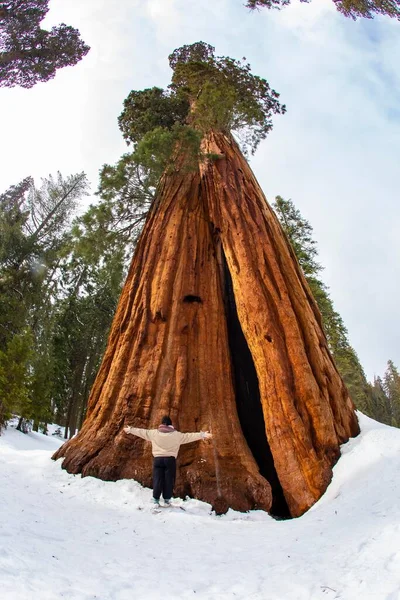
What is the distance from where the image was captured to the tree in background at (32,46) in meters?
9.99

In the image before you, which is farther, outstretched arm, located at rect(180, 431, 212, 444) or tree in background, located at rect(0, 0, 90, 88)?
tree in background, located at rect(0, 0, 90, 88)

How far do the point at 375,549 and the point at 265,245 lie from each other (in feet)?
21.5

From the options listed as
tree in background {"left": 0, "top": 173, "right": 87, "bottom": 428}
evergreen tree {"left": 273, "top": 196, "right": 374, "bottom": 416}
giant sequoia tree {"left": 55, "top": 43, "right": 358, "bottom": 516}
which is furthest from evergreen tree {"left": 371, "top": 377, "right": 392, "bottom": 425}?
giant sequoia tree {"left": 55, "top": 43, "right": 358, "bottom": 516}

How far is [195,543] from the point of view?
162 inches

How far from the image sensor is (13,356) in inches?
591

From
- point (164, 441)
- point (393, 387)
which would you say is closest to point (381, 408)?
point (393, 387)

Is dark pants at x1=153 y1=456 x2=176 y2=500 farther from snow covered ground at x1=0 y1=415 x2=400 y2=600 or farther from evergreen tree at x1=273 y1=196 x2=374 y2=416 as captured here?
evergreen tree at x1=273 y1=196 x2=374 y2=416

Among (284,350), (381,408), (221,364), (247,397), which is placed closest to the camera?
(284,350)

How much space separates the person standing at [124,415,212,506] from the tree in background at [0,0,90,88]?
33.3ft

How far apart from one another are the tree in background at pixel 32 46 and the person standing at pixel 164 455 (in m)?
10.2

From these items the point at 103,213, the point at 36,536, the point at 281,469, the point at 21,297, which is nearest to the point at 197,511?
the point at 281,469

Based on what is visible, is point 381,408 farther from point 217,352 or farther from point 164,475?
point 164,475

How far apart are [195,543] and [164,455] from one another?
6.42 feet

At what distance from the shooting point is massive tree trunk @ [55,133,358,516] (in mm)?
A: 6641
